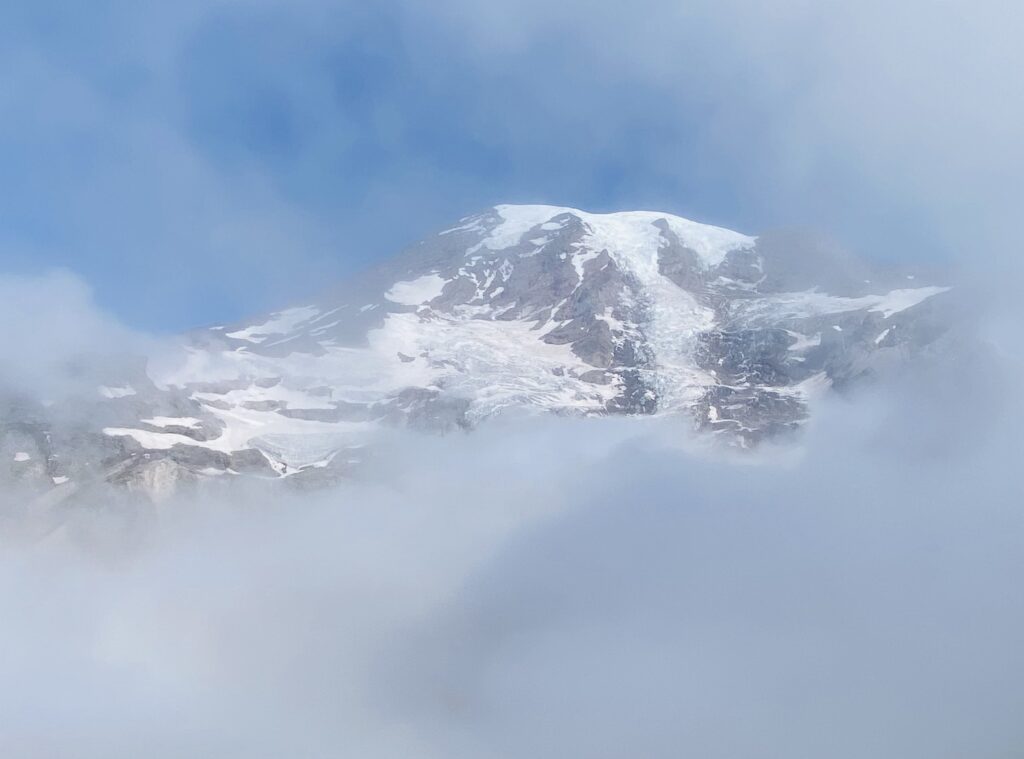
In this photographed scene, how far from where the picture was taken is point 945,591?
151 meters

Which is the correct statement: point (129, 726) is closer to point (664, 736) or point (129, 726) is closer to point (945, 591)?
point (664, 736)

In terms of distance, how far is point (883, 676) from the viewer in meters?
134

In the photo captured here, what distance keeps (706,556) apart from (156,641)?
3313 inches

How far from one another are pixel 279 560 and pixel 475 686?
152ft

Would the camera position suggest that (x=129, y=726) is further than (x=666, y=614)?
No

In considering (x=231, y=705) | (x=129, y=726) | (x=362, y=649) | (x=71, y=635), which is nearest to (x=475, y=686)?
(x=362, y=649)

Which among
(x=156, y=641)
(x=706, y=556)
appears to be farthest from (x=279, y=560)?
(x=706, y=556)

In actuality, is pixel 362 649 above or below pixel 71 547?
below

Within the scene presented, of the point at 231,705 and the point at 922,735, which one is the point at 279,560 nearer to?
the point at 231,705

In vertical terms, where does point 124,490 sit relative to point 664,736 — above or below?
above

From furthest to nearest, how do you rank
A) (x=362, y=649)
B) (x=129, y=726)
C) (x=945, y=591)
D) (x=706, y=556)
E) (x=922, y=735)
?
(x=706, y=556)
(x=362, y=649)
(x=945, y=591)
(x=129, y=726)
(x=922, y=735)

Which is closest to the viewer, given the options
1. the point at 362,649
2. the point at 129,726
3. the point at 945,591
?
the point at 129,726

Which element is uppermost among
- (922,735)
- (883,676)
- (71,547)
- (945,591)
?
(71,547)

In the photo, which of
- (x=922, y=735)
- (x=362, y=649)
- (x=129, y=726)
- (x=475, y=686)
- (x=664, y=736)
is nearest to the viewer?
(x=922, y=735)
